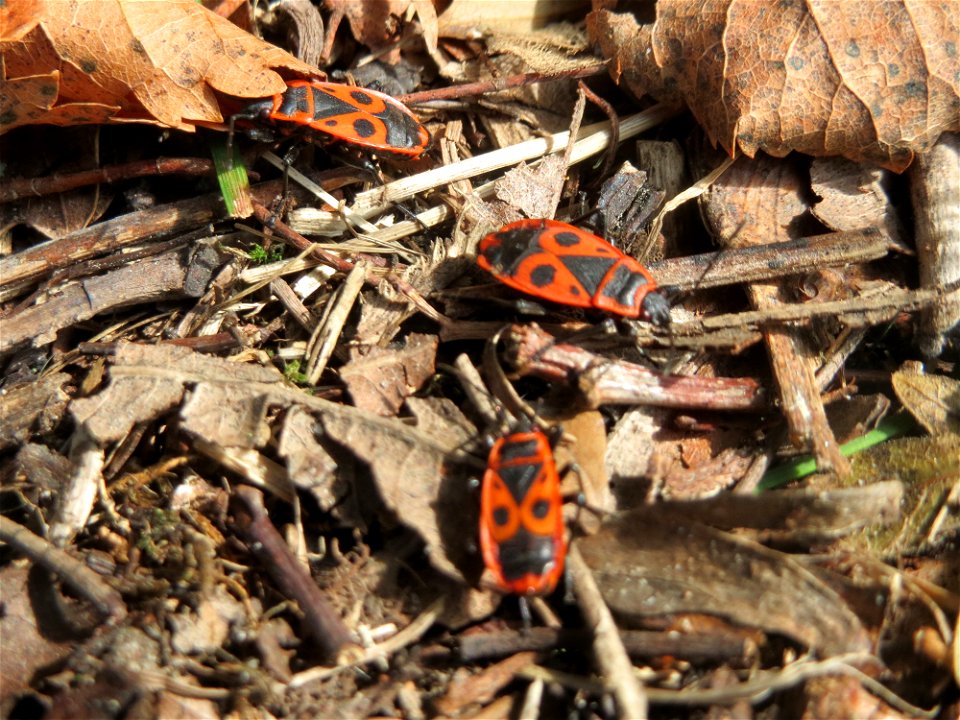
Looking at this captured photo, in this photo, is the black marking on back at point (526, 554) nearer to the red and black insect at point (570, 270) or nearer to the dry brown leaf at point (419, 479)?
the dry brown leaf at point (419, 479)

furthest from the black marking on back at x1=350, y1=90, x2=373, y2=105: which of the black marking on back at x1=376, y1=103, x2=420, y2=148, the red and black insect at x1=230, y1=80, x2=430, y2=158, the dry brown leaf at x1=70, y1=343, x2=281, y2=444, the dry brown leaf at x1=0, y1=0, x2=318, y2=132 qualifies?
the dry brown leaf at x1=70, y1=343, x2=281, y2=444

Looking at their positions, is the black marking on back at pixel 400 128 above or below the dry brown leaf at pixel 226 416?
above

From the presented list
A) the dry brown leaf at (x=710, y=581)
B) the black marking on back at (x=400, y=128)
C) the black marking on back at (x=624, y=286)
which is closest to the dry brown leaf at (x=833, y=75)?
the black marking on back at (x=624, y=286)

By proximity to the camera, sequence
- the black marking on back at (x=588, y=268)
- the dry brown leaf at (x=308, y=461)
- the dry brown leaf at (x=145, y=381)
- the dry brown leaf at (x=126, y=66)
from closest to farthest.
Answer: the dry brown leaf at (x=308, y=461)
the dry brown leaf at (x=145, y=381)
the dry brown leaf at (x=126, y=66)
the black marking on back at (x=588, y=268)

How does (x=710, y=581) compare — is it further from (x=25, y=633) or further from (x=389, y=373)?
(x=25, y=633)

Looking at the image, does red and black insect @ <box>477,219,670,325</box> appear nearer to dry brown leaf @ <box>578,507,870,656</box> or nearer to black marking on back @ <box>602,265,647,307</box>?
black marking on back @ <box>602,265,647,307</box>

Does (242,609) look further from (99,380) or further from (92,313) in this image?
(92,313)
